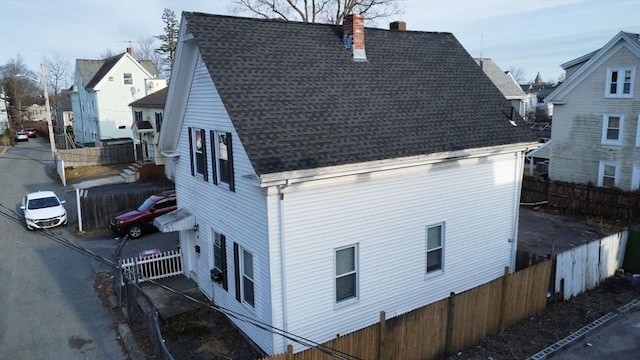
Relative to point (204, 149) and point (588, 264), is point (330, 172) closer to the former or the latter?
point (204, 149)

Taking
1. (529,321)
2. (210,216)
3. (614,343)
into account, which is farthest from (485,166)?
(210,216)

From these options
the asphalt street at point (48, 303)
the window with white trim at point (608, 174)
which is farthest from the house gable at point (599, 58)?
the asphalt street at point (48, 303)

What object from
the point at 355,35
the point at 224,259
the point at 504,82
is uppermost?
the point at 504,82

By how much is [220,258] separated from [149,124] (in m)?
25.4

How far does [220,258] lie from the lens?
13.1 meters

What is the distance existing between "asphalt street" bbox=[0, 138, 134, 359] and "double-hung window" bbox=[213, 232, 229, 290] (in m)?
3.00

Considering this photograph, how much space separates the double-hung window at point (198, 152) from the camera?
13.1m

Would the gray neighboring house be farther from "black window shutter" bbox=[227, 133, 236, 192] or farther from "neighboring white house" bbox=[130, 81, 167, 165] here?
"black window shutter" bbox=[227, 133, 236, 192]

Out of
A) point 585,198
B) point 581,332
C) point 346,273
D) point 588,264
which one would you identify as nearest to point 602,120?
point 585,198

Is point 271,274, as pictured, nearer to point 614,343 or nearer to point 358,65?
point 358,65

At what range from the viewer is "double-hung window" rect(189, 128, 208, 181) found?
13.1 meters

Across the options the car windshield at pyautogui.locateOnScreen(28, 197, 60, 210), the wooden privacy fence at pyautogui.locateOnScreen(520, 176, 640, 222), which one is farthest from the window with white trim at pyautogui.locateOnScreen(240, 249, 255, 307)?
the wooden privacy fence at pyautogui.locateOnScreen(520, 176, 640, 222)

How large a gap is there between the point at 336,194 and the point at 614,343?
7.99m

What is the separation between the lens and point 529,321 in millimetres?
12547
